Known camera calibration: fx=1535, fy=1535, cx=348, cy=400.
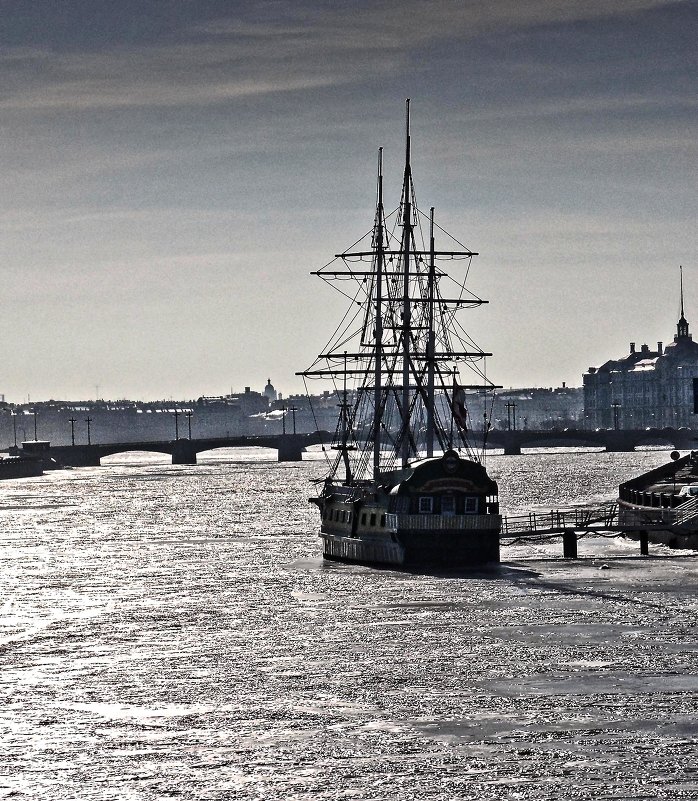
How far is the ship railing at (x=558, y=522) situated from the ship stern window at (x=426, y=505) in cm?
1461

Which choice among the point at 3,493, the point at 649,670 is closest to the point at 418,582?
the point at 649,670

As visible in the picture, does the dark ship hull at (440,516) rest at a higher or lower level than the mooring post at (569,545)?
higher

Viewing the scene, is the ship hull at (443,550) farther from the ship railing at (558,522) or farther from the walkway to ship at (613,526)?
the ship railing at (558,522)

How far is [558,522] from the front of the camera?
90.3 meters

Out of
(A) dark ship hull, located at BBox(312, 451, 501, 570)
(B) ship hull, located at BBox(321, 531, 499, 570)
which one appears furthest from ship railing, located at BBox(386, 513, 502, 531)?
(B) ship hull, located at BBox(321, 531, 499, 570)

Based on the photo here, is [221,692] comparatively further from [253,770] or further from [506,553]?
[506,553]

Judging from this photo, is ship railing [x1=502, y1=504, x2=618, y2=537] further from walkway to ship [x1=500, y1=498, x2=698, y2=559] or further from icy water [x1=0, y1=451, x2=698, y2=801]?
icy water [x1=0, y1=451, x2=698, y2=801]

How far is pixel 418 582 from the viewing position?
2581 inches

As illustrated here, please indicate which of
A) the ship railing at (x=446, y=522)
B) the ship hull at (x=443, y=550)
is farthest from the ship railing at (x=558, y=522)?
the ship railing at (x=446, y=522)

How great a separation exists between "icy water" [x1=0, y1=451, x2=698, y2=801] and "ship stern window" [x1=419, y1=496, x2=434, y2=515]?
10.0 ft

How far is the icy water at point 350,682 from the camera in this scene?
30.2m

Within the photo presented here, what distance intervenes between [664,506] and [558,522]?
6792 millimetres

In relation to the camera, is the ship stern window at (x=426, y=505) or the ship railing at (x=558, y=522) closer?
the ship stern window at (x=426, y=505)

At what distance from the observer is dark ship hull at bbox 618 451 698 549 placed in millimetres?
80750
